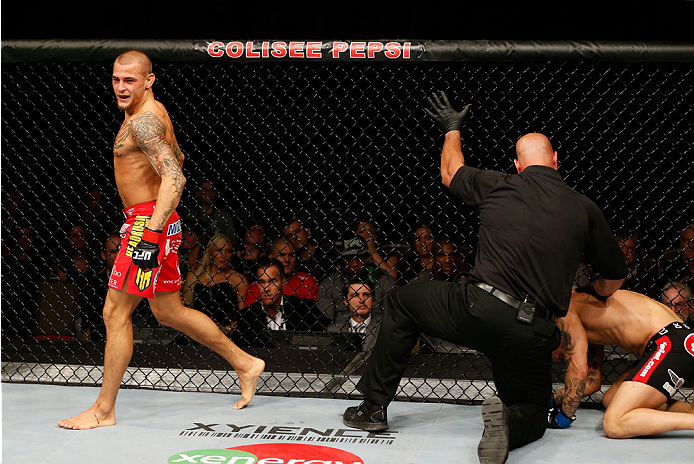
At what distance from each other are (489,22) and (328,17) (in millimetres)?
942

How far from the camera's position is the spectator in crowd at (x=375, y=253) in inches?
153

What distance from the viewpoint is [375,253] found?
392cm

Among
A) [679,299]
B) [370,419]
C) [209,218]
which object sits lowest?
[370,419]

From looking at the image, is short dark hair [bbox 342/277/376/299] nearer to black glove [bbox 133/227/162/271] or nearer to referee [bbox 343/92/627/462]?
referee [bbox 343/92/627/462]

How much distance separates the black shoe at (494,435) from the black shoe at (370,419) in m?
0.40

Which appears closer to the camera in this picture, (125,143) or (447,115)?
(125,143)

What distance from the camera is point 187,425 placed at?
2.78 metres

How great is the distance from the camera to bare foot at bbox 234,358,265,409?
3000 millimetres

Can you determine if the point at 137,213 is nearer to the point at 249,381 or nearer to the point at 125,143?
the point at 125,143

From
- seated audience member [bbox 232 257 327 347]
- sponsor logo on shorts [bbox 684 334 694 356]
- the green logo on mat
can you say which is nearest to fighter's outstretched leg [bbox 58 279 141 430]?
the green logo on mat

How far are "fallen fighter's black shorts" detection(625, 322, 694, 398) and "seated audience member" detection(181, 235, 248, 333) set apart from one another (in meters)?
1.98

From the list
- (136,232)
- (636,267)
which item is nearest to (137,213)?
(136,232)

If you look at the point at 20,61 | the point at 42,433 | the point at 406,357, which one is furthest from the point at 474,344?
the point at 20,61

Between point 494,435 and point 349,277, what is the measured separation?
162 cm
